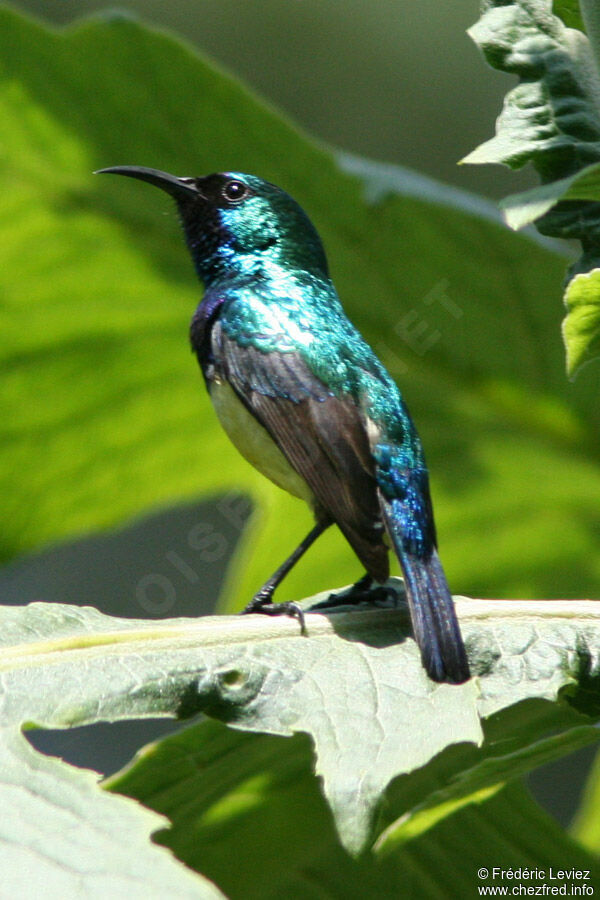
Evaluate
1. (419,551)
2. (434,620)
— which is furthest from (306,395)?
(434,620)

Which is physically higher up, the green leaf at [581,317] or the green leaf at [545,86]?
the green leaf at [545,86]

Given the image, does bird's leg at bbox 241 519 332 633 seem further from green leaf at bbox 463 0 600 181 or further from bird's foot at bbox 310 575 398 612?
green leaf at bbox 463 0 600 181

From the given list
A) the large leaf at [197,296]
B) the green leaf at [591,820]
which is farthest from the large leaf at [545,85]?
the green leaf at [591,820]

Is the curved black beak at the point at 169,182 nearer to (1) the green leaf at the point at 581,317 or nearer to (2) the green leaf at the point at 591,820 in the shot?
(1) the green leaf at the point at 581,317

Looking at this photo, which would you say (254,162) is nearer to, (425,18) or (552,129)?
(552,129)

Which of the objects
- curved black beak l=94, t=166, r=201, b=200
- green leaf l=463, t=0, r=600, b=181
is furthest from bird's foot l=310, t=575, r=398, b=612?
curved black beak l=94, t=166, r=201, b=200
